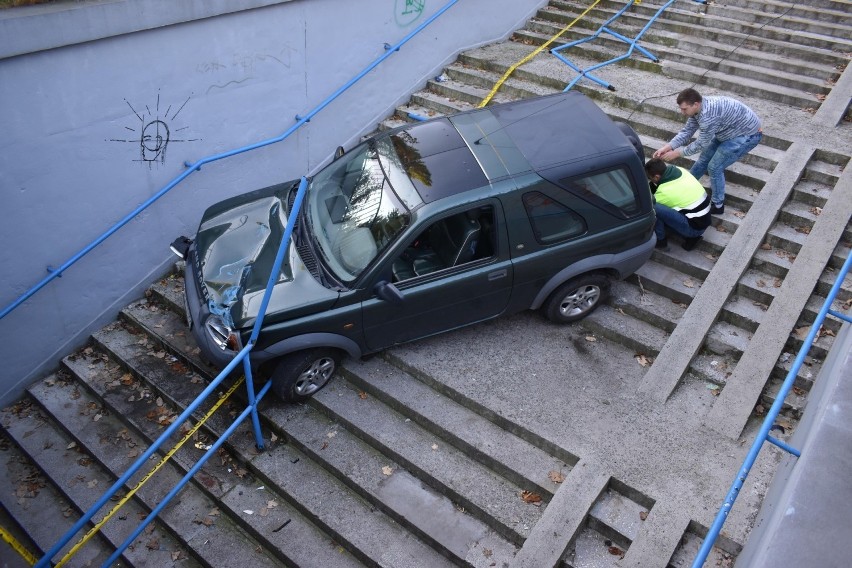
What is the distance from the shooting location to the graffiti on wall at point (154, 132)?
689 centimetres

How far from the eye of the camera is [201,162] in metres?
7.50

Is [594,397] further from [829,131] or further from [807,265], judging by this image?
[829,131]

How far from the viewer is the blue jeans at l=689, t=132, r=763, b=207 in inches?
281

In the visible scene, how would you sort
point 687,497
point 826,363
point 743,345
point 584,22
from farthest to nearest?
point 584,22 → point 743,345 → point 826,363 → point 687,497

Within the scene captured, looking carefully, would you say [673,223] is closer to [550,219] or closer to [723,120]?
[723,120]

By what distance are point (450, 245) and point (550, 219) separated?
0.95 m

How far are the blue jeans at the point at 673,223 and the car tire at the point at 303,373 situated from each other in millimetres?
3619

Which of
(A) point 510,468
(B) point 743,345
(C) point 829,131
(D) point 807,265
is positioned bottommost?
(A) point 510,468

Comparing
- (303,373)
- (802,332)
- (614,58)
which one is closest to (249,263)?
(303,373)

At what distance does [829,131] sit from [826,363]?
3.93m

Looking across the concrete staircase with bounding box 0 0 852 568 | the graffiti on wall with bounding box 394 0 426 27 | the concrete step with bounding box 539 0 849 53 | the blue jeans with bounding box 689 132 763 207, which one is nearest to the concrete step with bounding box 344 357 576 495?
the concrete staircase with bounding box 0 0 852 568

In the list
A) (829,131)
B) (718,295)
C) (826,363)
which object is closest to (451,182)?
(718,295)

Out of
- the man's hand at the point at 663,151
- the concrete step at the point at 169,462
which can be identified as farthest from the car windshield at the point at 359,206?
the man's hand at the point at 663,151

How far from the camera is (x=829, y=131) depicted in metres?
8.34
